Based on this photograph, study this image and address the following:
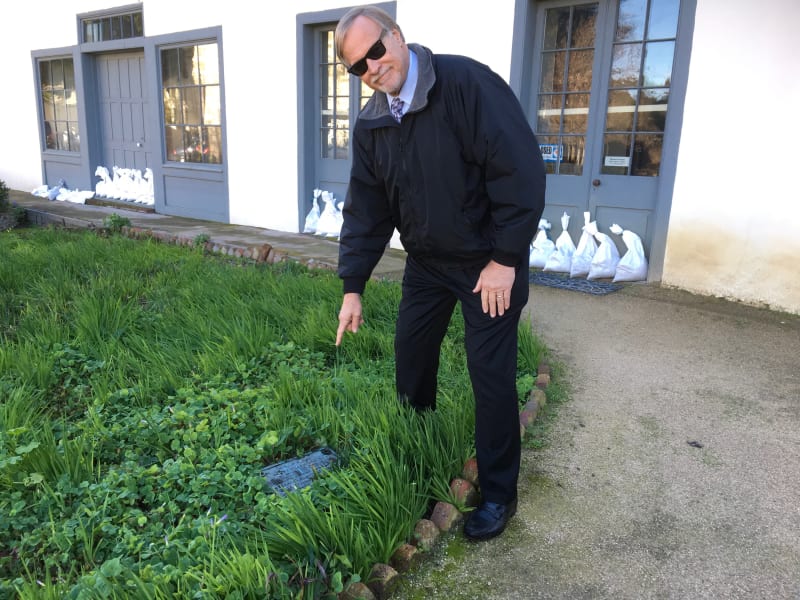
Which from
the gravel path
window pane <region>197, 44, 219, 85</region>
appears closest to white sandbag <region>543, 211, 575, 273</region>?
→ the gravel path

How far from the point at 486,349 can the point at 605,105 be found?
4.21 m

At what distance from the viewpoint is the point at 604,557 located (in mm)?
2092

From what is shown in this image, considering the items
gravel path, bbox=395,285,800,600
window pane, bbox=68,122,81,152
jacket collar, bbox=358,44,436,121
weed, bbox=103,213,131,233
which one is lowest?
gravel path, bbox=395,285,800,600

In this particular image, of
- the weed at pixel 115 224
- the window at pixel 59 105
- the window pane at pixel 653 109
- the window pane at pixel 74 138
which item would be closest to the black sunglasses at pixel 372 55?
the window pane at pixel 653 109

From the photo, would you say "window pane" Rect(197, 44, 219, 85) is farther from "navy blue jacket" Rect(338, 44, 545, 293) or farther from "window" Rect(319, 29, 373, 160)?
"navy blue jacket" Rect(338, 44, 545, 293)

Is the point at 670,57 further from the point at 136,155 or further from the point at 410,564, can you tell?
the point at 136,155

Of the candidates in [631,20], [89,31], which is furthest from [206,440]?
[89,31]

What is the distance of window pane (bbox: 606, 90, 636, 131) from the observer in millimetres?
5516

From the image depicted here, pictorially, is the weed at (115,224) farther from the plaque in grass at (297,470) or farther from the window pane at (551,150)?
the plaque in grass at (297,470)

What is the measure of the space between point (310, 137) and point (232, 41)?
5.88ft

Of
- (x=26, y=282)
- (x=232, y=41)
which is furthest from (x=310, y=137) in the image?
(x=26, y=282)

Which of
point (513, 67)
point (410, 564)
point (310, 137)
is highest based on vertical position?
point (513, 67)

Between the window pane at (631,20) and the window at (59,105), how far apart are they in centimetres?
983

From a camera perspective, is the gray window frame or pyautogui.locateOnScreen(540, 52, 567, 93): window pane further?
the gray window frame
